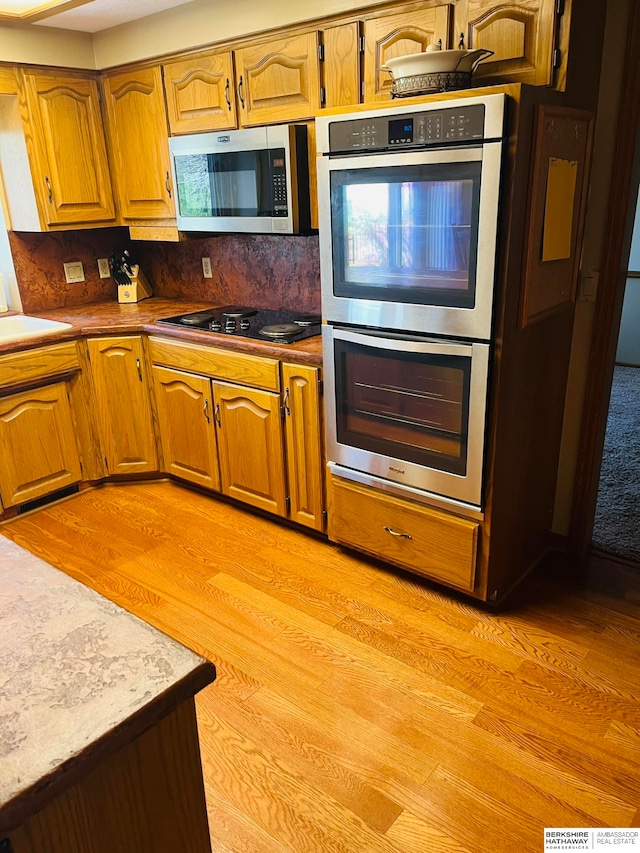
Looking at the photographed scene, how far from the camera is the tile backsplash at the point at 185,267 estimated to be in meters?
3.23

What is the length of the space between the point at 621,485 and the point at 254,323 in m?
2.00

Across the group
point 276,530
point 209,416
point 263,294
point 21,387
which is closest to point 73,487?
point 21,387

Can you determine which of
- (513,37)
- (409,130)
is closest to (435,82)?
(409,130)

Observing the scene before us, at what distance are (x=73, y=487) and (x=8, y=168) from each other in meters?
1.63

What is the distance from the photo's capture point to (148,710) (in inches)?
29.1

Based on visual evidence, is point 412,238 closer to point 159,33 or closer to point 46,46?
point 159,33

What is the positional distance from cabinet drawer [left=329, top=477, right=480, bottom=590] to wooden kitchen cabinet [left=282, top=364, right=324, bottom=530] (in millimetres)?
107

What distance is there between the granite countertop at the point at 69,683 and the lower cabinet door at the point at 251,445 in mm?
1876

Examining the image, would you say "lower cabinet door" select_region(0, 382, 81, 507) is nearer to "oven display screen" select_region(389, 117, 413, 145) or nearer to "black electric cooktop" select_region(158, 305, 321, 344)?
"black electric cooktop" select_region(158, 305, 321, 344)

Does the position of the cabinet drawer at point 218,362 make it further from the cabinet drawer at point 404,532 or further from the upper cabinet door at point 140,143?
the upper cabinet door at point 140,143

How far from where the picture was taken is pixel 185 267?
3715mm

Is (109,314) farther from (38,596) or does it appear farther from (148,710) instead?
(148,710)

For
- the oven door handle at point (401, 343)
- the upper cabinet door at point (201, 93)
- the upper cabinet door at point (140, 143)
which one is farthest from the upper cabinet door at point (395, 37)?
the upper cabinet door at point (140, 143)

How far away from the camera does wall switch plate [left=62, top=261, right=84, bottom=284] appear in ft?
12.0
